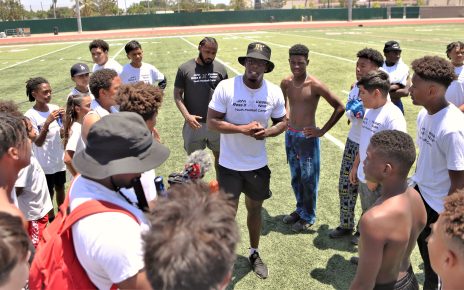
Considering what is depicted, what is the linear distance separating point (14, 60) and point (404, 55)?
22994 millimetres

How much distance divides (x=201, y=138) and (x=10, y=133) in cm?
356

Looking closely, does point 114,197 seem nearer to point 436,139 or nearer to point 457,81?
point 436,139

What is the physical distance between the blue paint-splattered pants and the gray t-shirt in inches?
54.8

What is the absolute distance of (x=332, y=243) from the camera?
4770mm

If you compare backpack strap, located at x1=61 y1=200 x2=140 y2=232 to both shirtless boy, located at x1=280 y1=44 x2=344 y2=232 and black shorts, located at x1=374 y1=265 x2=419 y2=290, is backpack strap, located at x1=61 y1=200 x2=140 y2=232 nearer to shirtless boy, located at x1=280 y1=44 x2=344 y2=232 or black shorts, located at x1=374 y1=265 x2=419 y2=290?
black shorts, located at x1=374 y1=265 x2=419 y2=290

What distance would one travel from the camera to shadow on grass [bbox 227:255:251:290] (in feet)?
13.5

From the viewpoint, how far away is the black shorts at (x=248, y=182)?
4203mm

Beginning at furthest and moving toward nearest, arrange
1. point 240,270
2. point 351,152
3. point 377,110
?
1. point 351,152
2. point 240,270
3. point 377,110

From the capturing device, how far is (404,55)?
1923 centimetres

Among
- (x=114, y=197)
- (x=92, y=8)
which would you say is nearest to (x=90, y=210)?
(x=114, y=197)

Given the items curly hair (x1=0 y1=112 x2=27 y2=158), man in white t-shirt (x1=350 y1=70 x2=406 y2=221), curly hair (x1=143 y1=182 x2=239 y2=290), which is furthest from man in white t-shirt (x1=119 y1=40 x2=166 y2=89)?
curly hair (x1=143 y1=182 x2=239 y2=290)

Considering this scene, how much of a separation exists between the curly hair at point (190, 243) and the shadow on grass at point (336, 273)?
2.98 m

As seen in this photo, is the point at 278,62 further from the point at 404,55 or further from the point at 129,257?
the point at 129,257

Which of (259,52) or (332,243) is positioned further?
(332,243)
